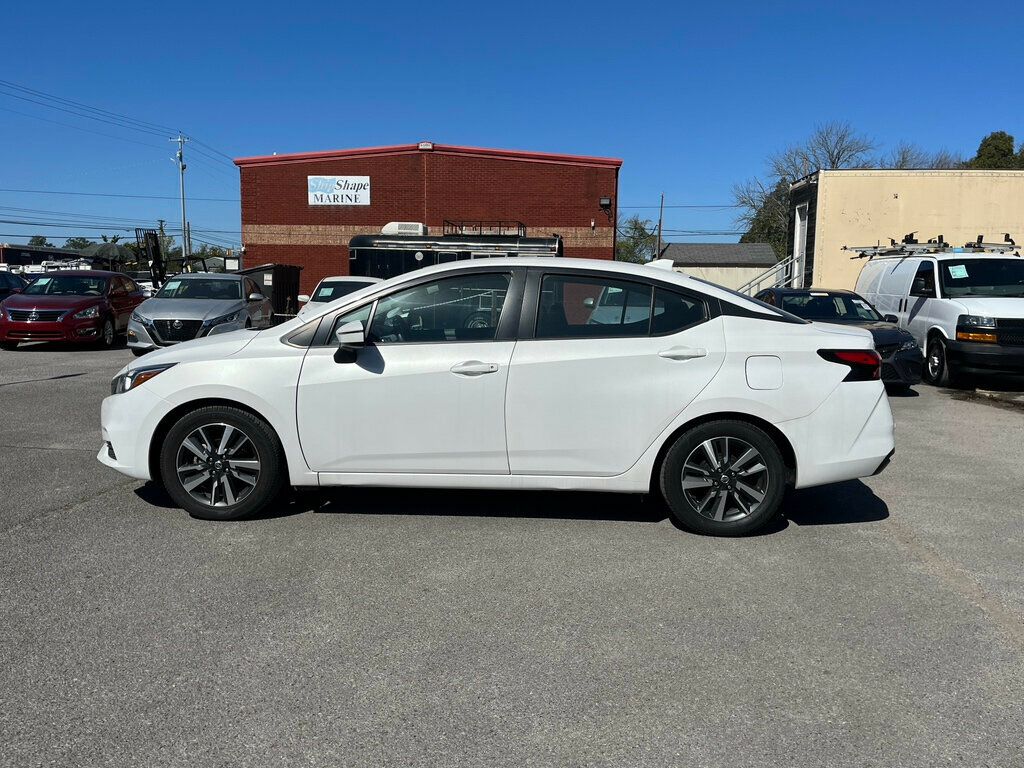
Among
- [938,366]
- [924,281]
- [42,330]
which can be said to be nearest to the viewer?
[938,366]

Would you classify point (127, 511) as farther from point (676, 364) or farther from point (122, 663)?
point (676, 364)

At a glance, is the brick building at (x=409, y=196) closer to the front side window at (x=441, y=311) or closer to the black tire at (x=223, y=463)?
the front side window at (x=441, y=311)

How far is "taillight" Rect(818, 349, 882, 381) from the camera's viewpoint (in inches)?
189

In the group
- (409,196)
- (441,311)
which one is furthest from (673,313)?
(409,196)

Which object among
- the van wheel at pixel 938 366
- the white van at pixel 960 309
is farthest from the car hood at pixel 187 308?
the van wheel at pixel 938 366

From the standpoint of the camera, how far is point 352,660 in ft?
10.9

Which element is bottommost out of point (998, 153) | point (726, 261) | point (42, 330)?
point (42, 330)

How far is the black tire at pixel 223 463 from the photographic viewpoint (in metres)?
4.92

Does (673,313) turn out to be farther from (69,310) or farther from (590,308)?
(69,310)

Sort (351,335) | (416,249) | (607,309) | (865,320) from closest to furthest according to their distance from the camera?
(351,335), (607,309), (865,320), (416,249)

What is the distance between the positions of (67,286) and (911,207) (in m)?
21.5

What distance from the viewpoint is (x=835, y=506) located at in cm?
563

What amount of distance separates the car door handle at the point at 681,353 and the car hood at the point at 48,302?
14951mm

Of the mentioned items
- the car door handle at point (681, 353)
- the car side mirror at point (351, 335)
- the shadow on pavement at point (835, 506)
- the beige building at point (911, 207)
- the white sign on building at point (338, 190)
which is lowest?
the shadow on pavement at point (835, 506)
